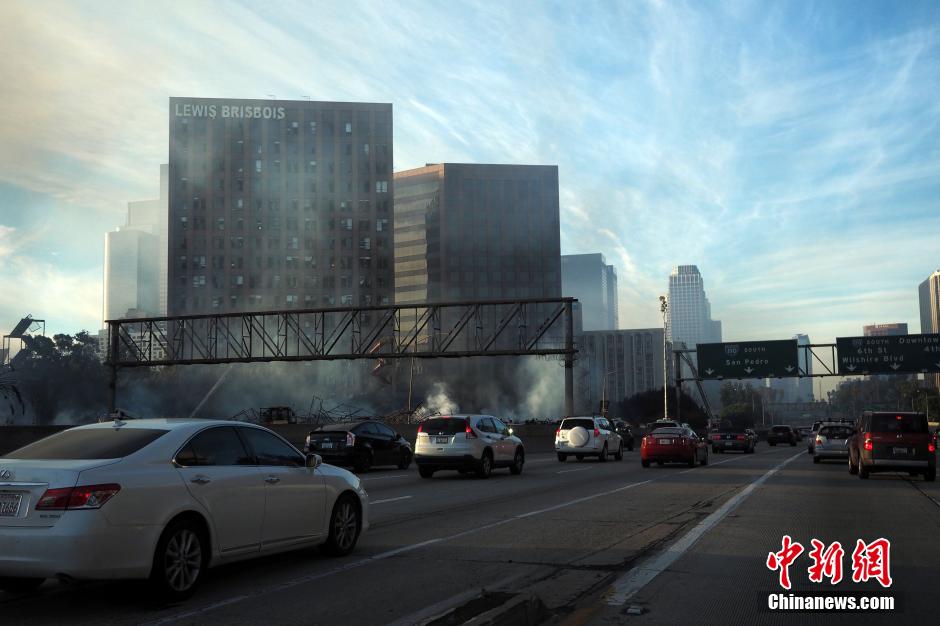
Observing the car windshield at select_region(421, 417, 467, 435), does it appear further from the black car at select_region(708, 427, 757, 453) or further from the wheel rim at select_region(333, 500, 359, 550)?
the black car at select_region(708, 427, 757, 453)

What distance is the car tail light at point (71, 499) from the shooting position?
654 cm

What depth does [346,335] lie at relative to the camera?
4764 inches

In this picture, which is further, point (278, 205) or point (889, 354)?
point (278, 205)

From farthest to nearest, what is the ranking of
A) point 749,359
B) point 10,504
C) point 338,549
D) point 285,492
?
point 749,359
point 338,549
point 285,492
point 10,504

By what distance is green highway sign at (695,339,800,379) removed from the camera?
206 feet

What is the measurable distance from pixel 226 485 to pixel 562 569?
3.40m

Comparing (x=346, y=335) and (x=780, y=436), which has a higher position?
(x=346, y=335)

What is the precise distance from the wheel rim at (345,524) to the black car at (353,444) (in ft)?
47.1

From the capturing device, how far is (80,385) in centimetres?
9875

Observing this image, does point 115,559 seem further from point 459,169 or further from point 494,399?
point 459,169

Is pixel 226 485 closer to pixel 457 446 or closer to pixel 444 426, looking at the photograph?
pixel 457 446

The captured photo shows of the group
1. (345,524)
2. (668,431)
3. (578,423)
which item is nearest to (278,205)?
(578,423)

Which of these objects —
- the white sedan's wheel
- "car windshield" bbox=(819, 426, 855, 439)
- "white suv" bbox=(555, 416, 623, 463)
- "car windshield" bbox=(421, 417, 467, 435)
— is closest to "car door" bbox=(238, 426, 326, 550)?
the white sedan's wheel

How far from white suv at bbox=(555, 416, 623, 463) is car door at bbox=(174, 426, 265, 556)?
2444 cm
